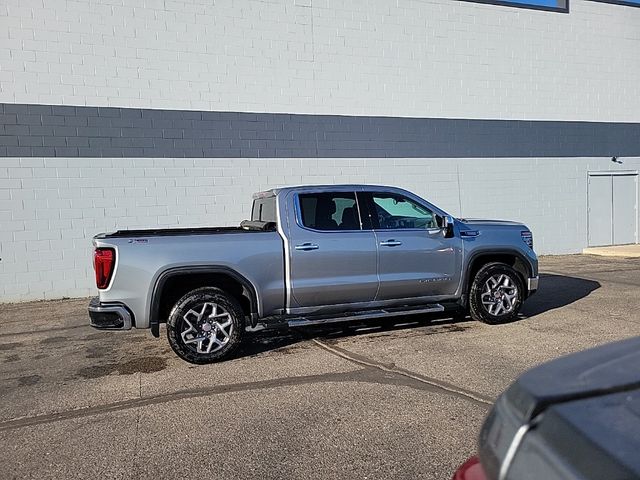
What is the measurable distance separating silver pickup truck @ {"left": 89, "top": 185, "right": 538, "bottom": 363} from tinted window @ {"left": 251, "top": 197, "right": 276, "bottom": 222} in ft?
0.08

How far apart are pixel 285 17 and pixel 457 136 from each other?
5.29 metres

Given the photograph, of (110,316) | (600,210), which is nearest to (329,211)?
(110,316)

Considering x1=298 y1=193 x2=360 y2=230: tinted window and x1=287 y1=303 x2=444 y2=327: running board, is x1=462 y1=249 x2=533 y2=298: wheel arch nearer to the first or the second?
x1=287 y1=303 x2=444 y2=327: running board

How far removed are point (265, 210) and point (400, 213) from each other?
5.69 ft

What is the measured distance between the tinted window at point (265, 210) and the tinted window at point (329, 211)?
372 mm

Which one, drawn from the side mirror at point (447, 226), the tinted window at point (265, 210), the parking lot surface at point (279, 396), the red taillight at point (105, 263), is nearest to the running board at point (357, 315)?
the parking lot surface at point (279, 396)

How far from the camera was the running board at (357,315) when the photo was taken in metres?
6.12

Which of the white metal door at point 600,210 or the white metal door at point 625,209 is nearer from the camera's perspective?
the white metal door at point 600,210

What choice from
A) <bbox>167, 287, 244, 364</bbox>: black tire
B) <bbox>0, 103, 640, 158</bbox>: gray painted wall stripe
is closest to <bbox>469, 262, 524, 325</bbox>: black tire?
<bbox>167, 287, 244, 364</bbox>: black tire

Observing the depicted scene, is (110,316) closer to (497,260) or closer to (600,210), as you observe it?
(497,260)

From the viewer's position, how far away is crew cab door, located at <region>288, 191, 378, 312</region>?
612cm

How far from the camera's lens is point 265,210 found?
22.6 feet

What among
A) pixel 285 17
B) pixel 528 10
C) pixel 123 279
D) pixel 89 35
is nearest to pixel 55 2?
pixel 89 35

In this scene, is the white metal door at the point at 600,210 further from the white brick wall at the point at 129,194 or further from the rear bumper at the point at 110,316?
the rear bumper at the point at 110,316
